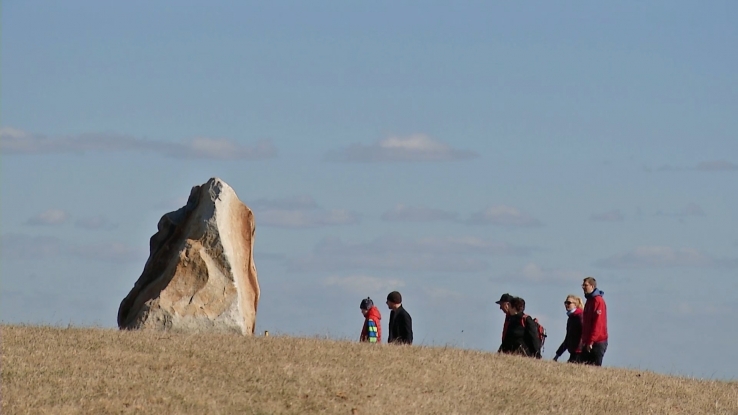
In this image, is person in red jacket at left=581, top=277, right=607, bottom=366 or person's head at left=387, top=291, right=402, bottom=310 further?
person's head at left=387, top=291, right=402, bottom=310

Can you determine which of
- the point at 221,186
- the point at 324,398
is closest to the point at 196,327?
the point at 221,186

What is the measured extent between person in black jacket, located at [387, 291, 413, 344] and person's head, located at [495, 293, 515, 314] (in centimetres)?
184

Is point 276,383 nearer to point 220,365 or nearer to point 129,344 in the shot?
point 220,365

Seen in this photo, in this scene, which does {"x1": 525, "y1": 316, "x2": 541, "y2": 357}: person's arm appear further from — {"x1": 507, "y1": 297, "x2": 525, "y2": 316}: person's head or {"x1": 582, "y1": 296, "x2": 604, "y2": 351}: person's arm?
{"x1": 582, "y1": 296, "x2": 604, "y2": 351}: person's arm

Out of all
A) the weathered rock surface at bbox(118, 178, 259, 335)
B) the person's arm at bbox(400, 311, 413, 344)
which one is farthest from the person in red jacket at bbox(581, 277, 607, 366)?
the weathered rock surface at bbox(118, 178, 259, 335)

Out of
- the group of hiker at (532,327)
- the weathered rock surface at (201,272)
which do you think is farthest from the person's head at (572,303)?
the weathered rock surface at (201,272)

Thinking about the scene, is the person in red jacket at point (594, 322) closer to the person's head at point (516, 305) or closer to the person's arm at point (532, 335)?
the person's arm at point (532, 335)

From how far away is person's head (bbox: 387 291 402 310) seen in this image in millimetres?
23094

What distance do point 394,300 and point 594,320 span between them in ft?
12.9

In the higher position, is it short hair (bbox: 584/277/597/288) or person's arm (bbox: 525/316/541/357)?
short hair (bbox: 584/277/597/288)

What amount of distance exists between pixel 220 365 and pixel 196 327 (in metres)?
3.22

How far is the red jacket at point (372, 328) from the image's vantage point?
22.8m

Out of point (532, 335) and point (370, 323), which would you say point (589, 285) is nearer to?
point (532, 335)

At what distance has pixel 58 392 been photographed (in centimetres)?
1731
